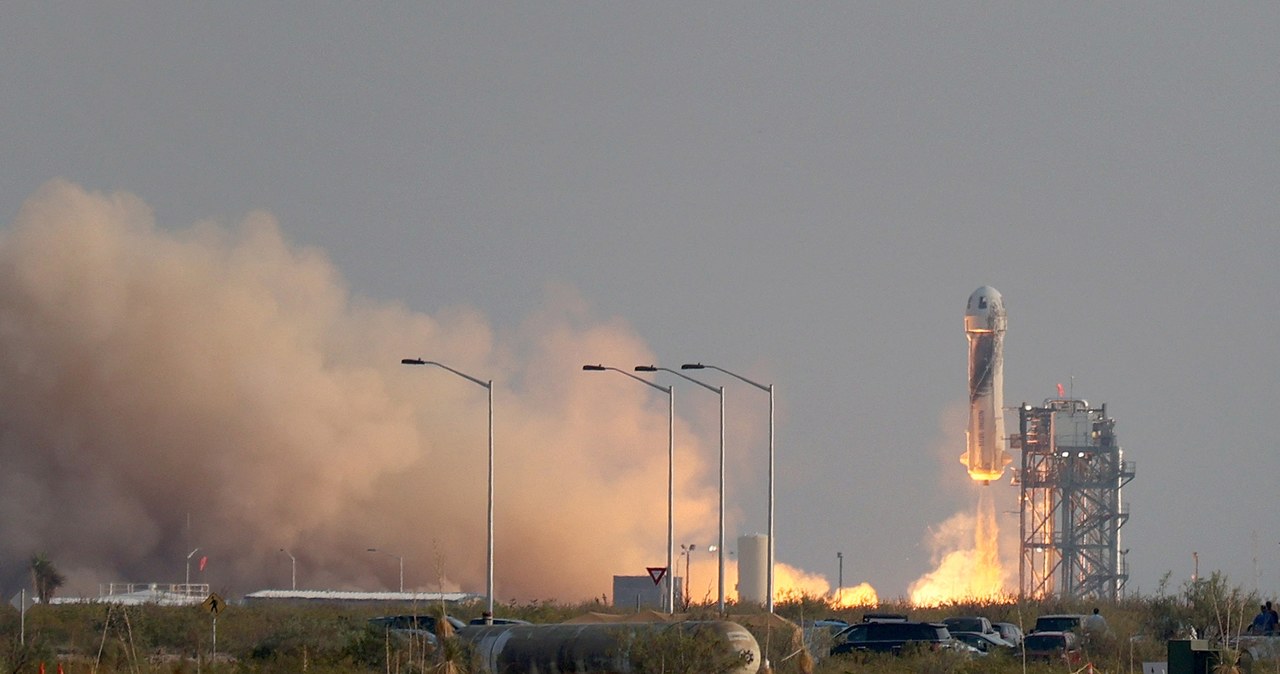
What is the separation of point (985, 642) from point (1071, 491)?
50.4 meters

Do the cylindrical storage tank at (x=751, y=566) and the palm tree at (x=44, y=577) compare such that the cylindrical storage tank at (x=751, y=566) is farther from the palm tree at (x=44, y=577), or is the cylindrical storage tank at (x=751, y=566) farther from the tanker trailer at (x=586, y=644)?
the tanker trailer at (x=586, y=644)

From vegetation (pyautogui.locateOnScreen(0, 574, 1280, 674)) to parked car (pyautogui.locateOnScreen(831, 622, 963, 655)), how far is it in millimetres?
1336

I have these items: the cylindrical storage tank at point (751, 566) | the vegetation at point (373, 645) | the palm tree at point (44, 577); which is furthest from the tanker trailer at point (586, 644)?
the palm tree at point (44, 577)

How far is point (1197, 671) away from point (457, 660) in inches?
511

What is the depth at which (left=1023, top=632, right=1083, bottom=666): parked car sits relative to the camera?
162 ft

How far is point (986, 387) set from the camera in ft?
328

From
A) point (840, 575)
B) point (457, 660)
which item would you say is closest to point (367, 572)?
point (840, 575)

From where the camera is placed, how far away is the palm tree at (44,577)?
309 ft

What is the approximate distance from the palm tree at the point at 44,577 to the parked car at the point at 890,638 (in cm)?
5136

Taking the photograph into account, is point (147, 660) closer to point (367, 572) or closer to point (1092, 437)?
point (367, 572)

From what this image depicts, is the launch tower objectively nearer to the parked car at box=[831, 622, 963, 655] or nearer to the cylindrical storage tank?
the cylindrical storage tank

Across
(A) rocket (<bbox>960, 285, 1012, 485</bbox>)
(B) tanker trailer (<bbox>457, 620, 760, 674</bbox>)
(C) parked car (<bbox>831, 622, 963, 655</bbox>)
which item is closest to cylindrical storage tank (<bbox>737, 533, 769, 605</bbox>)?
(A) rocket (<bbox>960, 285, 1012, 485</bbox>)

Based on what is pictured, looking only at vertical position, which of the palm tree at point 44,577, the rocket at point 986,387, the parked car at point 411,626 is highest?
the rocket at point 986,387

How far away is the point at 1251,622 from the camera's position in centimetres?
5575
